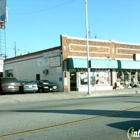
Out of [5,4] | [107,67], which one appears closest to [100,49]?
[107,67]

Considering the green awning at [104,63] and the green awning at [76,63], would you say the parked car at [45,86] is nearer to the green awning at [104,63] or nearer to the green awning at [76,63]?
the green awning at [76,63]

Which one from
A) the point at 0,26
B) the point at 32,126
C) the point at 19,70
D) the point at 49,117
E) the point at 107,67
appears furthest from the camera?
the point at 19,70

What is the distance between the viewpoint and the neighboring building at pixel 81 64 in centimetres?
2988

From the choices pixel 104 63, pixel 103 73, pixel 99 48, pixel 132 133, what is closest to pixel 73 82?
pixel 104 63

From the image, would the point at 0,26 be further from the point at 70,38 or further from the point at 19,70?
the point at 70,38

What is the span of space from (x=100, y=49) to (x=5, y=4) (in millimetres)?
13655

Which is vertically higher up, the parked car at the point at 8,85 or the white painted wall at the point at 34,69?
the white painted wall at the point at 34,69

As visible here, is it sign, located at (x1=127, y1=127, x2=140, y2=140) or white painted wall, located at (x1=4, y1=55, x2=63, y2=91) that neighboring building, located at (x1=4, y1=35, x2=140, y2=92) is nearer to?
white painted wall, located at (x1=4, y1=55, x2=63, y2=91)

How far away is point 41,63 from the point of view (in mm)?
33562

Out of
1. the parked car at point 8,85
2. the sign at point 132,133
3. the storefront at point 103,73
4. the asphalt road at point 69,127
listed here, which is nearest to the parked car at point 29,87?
the parked car at point 8,85

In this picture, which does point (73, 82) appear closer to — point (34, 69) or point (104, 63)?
point (104, 63)

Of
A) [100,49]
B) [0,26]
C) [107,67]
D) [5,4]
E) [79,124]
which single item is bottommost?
[79,124]

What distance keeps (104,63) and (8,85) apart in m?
12.5

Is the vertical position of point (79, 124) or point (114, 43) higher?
point (114, 43)
